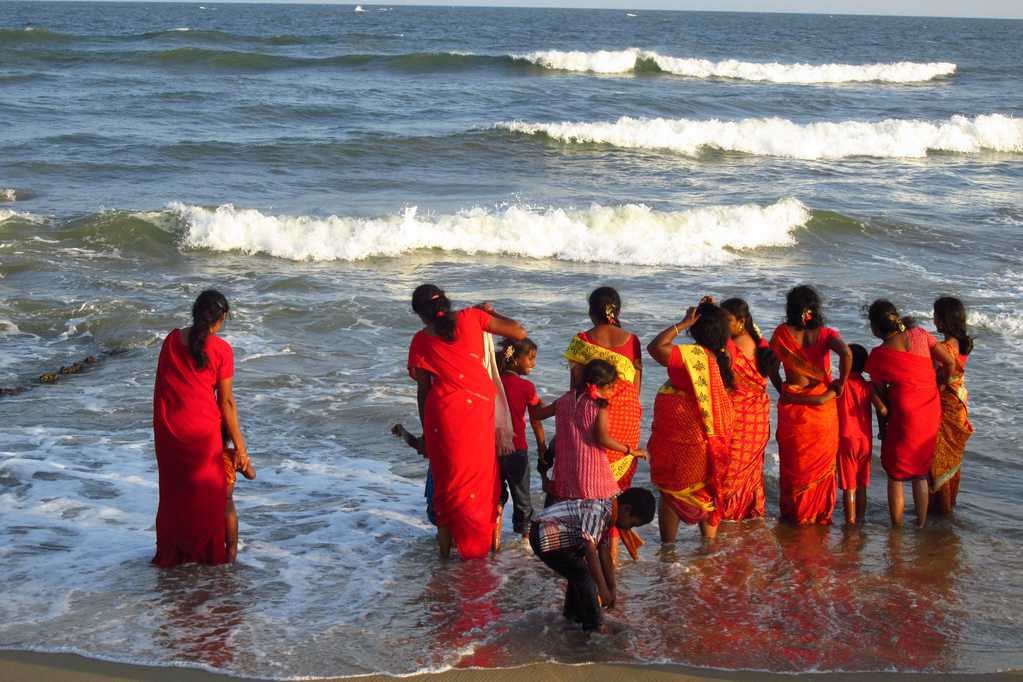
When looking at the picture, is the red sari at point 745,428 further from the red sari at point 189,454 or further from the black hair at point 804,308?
the red sari at point 189,454

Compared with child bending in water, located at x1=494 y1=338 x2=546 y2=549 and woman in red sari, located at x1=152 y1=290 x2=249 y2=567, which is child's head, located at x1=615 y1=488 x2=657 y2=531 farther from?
woman in red sari, located at x1=152 y1=290 x2=249 y2=567

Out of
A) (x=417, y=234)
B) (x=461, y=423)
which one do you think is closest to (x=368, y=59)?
(x=417, y=234)

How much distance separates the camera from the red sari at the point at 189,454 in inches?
217

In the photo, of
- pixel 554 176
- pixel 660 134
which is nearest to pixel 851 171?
pixel 660 134

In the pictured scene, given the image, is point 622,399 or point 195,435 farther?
point 195,435

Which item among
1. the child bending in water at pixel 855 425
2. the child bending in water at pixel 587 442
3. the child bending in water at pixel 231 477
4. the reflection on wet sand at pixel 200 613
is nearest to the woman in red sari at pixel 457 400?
the child bending in water at pixel 587 442

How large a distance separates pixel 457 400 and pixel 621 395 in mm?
791

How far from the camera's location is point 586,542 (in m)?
4.89

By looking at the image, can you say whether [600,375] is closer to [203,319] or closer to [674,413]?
[674,413]

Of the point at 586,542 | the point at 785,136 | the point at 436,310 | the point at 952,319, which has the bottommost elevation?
the point at 586,542

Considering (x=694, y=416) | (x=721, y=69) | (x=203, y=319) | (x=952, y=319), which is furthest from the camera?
(x=721, y=69)

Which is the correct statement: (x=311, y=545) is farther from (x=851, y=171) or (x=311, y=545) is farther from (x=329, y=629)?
(x=851, y=171)

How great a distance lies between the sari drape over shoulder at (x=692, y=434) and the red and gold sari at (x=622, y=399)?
231 mm

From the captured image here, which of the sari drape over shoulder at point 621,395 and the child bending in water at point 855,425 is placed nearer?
the sari drape over shoulder at point 621,395
